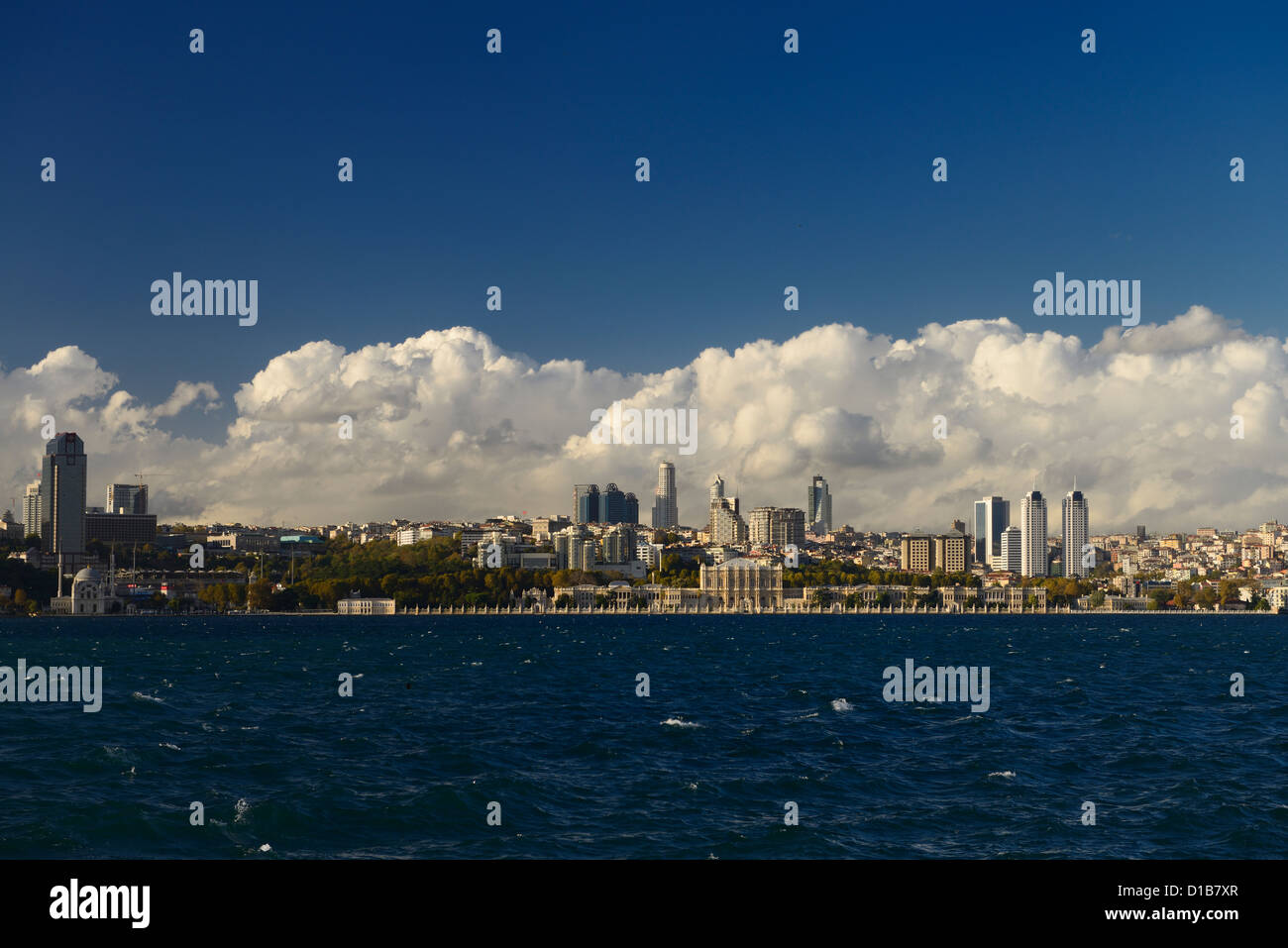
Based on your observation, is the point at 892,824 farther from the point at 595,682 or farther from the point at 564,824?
the point at 595,682

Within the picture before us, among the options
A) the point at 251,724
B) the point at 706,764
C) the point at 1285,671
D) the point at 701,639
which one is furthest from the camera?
the point at 701,639

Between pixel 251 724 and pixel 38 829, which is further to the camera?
pixel 251 724

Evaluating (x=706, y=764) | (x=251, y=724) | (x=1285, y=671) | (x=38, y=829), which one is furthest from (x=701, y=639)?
(x=38, y=829)

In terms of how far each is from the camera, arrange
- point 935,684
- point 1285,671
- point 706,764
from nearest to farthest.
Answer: point 706,764 < point 935,684 < point 1285,671
